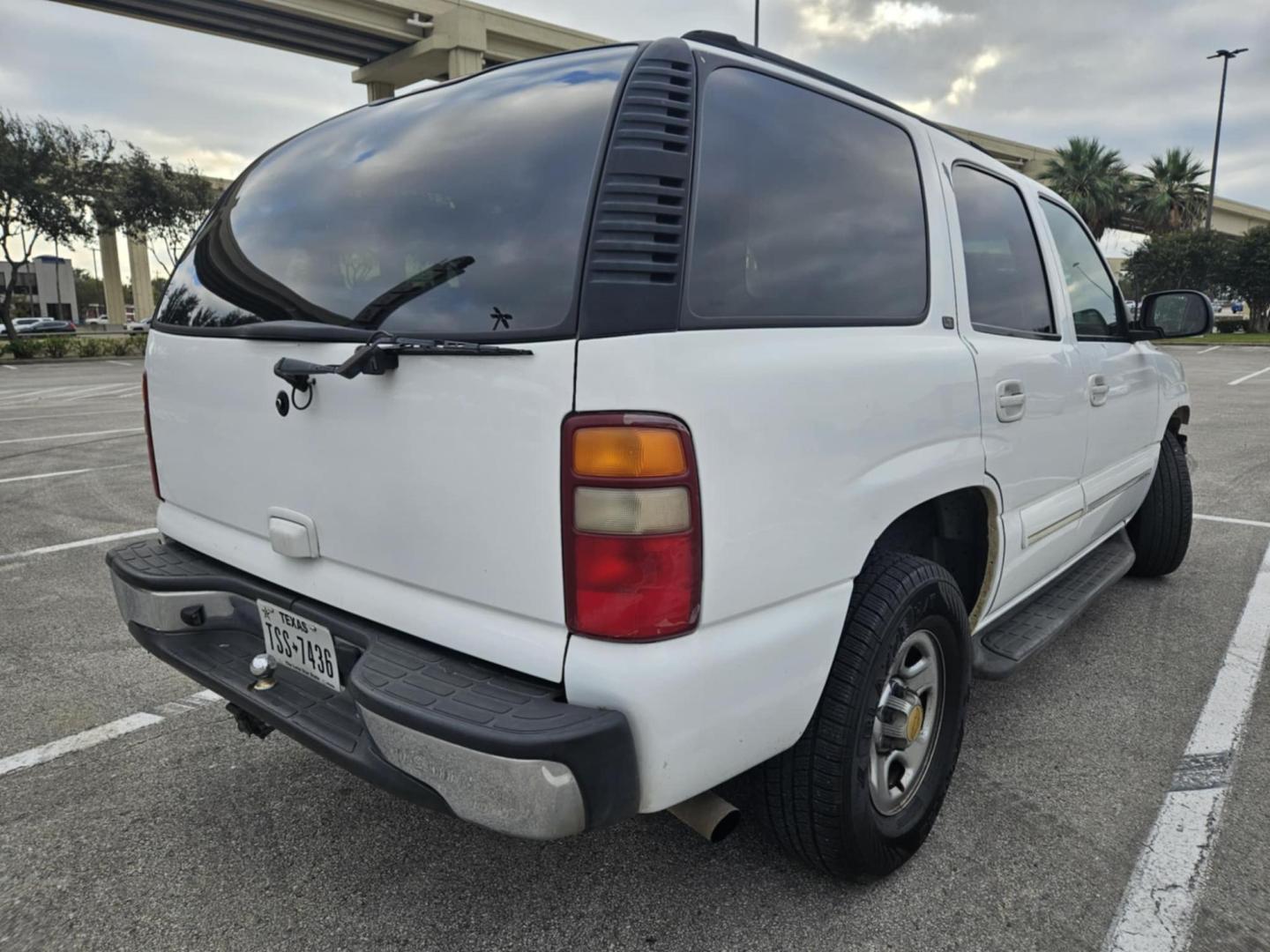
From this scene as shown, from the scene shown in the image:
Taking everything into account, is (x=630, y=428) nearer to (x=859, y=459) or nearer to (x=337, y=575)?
(x=859, y=459)

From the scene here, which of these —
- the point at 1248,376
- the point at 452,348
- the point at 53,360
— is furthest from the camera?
the point at 53,360

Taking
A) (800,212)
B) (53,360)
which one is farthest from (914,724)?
(53,360)

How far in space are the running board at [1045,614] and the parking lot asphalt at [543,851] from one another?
344 millimetres

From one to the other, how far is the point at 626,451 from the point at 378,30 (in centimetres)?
2881

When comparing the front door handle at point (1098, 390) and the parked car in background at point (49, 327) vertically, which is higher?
the parked car in background at point (49, 327)

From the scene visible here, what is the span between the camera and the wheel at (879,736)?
6.27 feet

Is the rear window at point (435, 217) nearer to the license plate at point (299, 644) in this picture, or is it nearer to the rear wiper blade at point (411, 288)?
the rear wiper blade at point (411, 288)

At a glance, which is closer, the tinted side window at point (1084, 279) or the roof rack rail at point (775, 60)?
the roof rack rail at point (775, 60)

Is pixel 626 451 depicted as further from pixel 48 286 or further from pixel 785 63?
pixel 48 286

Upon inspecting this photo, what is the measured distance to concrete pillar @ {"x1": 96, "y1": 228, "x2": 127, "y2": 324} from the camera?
46.2 m

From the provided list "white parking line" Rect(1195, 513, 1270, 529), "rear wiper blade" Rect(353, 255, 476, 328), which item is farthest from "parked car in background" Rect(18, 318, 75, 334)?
"rear wiper blade" Rect(353, 255, 476, 328)

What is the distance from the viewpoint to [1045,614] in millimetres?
3076

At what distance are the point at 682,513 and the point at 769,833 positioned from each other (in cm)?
96

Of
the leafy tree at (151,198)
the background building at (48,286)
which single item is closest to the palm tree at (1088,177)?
the leafy tree at (151,198)
